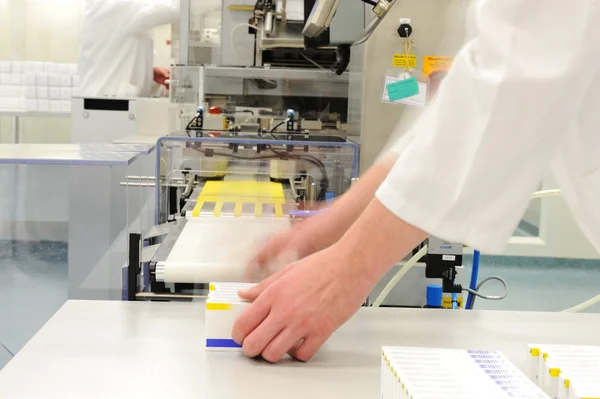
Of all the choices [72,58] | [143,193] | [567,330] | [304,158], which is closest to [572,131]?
[567,330]

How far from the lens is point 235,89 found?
2307 mm

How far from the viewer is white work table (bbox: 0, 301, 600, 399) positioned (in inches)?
26.8

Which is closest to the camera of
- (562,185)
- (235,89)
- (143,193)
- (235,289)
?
(562,185)

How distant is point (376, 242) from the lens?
0.67 m

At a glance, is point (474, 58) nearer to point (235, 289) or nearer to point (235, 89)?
point (235, 289)

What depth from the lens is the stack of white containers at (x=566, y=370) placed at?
0.57 m

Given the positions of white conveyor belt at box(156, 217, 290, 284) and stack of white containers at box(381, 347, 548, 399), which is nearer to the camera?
stack of white containers at box(381, 347, 548, 399)

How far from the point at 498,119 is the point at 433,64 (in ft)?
3.27

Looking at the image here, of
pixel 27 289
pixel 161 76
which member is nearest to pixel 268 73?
pixel 27 289

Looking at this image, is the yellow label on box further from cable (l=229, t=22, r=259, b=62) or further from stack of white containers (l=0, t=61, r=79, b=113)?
stack of white containers (l=0, t=61, r=79, b=113)

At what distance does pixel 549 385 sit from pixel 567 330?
35 cm

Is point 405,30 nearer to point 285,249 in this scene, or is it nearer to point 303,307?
point 285,249

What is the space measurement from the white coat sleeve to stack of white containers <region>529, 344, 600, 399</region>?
138 inches

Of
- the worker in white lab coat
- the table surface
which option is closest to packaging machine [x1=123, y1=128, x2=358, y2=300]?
the table surface
